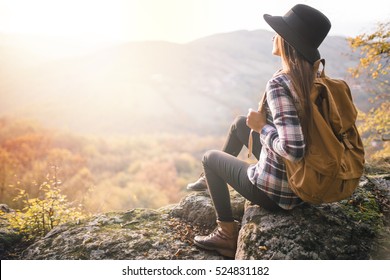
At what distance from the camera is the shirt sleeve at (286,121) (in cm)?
201

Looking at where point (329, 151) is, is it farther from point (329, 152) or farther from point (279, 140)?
point (279, 140)

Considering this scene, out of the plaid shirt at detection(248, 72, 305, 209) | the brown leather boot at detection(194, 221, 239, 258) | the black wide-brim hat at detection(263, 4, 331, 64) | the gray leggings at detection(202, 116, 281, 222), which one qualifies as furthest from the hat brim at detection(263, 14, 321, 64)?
the brown leather boot at detection(194, 221, 239, 258)

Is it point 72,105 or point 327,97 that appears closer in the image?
point 327,97

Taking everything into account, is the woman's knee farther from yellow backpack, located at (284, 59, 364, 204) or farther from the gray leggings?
yellow backpack, located at (284, 59, 364, 204)

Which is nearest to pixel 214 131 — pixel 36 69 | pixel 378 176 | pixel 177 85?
pixel 177 85

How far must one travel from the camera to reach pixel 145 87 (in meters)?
40.4

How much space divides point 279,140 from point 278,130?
0.07 metres

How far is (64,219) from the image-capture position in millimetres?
3855

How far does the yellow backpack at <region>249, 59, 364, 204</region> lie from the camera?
2047 mm

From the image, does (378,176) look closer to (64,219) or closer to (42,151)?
(64,219)

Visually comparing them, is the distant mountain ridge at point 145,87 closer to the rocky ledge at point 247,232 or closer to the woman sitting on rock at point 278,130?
the rocky ledge at point 247,232

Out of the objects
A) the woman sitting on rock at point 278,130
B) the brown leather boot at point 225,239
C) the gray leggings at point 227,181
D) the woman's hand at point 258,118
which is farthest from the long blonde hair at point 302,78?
the brown leather boot at point 225,239

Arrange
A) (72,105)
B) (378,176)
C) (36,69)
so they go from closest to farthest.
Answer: (378,176), (72,105), (36,69)
